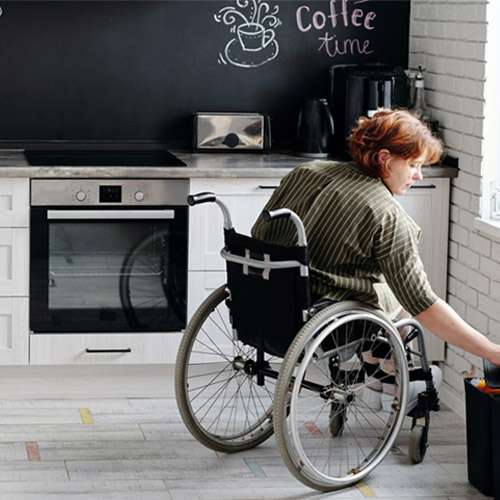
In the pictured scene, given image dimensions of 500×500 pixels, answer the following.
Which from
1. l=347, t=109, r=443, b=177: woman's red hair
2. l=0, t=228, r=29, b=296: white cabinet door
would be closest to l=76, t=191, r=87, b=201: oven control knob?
l=0, t=228, r=29, b=296: white cabinet door

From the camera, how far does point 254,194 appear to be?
4.97 m

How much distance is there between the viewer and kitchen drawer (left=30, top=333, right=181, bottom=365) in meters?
4.99

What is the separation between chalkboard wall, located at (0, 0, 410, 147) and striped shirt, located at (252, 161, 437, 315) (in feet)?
5.48

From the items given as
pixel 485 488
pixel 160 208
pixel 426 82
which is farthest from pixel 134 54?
pixel 485 488

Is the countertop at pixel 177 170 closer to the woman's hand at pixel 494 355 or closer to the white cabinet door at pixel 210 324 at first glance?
the white cabinet door at pixel 210 324

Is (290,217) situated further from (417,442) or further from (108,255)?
(108,255)

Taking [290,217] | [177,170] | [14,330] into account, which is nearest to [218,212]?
[177,170]

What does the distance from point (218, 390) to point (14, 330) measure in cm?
85

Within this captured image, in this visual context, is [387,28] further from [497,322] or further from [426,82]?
[497,322]

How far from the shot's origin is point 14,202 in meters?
4.86

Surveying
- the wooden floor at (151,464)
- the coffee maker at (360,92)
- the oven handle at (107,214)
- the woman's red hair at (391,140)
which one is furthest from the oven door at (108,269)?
the woman's red hair at (391,140)

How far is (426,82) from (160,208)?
4.22ft

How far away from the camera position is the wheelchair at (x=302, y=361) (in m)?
3.71

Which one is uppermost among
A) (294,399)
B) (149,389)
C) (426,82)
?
(426,82)
